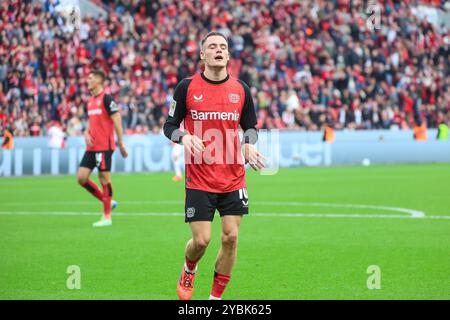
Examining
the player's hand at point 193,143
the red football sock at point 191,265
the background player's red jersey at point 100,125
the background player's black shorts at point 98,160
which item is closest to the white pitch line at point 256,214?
the background player's black shorts at point 98,160

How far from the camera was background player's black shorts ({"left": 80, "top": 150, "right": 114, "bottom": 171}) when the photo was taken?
15.4 metres

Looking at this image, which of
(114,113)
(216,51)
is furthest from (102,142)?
(216,51)

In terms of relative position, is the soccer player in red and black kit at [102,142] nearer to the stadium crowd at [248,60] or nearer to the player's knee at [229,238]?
the player's knee at [229,238]

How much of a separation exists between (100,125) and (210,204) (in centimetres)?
762

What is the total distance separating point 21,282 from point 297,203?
9992 mm

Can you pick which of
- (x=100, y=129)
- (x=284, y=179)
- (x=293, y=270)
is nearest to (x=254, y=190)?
(x=284, y=179)

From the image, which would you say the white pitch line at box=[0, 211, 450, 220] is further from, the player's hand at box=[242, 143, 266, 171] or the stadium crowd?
the stadium crowd

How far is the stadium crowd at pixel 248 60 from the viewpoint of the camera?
32.3 meters

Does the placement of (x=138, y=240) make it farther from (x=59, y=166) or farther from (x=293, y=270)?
(x=59, y=166)

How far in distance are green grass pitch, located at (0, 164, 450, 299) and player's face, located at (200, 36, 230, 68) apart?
2.18 m

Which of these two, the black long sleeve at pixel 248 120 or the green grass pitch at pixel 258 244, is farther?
the green grass pitch at pixel 258 244

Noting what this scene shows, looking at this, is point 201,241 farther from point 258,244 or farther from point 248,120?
point 258,244

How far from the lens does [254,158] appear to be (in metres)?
8.23

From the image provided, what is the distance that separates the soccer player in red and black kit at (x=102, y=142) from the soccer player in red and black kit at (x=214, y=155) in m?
6.95
